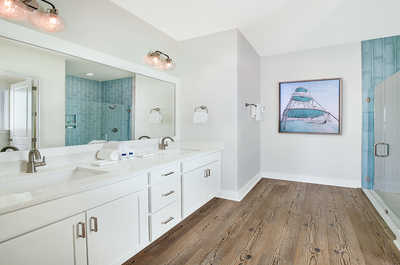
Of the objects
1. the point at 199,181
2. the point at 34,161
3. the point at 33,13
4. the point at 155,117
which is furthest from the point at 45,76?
the point at 199,181

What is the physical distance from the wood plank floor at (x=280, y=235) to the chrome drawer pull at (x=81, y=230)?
0.62m

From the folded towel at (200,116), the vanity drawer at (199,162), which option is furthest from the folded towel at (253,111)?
the vanity drawer at (199,162)

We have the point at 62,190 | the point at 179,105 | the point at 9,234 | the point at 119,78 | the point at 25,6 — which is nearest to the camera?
the point at 9,234

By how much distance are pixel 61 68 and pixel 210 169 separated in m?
1.92

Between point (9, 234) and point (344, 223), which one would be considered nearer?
point (9, 234)

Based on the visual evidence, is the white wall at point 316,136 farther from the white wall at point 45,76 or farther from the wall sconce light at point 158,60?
the white wall at point 45,76

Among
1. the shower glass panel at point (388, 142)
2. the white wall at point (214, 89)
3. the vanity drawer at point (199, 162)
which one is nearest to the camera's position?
the shower glass panel at point (388, 142)

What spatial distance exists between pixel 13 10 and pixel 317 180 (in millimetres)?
4427

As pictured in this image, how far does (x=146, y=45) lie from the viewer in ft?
8.87

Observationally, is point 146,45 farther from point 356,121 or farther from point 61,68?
point 356,121

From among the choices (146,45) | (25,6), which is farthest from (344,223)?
(25,6)

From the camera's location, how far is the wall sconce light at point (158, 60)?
8.77ft

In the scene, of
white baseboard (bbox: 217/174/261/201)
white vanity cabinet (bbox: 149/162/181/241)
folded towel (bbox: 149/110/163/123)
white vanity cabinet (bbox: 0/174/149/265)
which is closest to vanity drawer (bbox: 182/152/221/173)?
white vanity cabinet (bbox: 149/162/181/241)

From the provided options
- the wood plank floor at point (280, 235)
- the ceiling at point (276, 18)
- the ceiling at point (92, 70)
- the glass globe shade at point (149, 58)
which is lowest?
the wood plank floor at point (280, 235)
